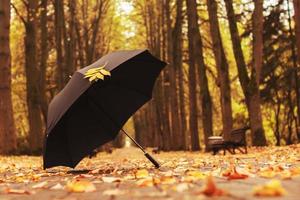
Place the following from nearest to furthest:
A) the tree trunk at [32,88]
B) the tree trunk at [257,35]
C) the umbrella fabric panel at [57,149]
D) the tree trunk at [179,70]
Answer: the umbrella fabric panel at [57,149] < the tree trunk at [257,35] < the tree trunk at [32,88] < the tree trunk at [179,70]

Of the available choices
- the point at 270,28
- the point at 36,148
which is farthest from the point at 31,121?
the point at 270,28

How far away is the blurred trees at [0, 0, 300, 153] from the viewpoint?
61.3ft

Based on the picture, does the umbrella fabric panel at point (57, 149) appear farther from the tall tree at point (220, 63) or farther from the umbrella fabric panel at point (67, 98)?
the tall tree at point (220, 63)

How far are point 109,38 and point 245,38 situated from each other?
10.2 meters

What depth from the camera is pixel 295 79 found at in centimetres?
2469

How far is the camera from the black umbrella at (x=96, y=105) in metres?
7.08

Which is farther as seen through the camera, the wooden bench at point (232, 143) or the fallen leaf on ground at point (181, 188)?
the wooden bench at point (232, 143)

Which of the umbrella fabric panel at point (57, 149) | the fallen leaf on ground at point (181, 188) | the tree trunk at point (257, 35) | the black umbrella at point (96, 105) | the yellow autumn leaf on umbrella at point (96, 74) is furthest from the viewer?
the tree trunk at point (257, 35)

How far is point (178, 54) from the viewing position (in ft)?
93.4

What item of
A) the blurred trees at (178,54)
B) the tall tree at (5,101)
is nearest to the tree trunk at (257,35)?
the blurred trees at (178,54)

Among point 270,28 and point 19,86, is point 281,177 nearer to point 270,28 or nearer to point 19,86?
point 270,28

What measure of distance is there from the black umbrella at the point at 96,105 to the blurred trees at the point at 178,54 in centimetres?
761

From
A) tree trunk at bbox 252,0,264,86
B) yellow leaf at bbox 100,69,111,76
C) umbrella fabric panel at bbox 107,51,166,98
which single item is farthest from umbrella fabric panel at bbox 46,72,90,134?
tree trunk at bbox 252,0,264,86

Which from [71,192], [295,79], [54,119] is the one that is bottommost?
[71,192]
